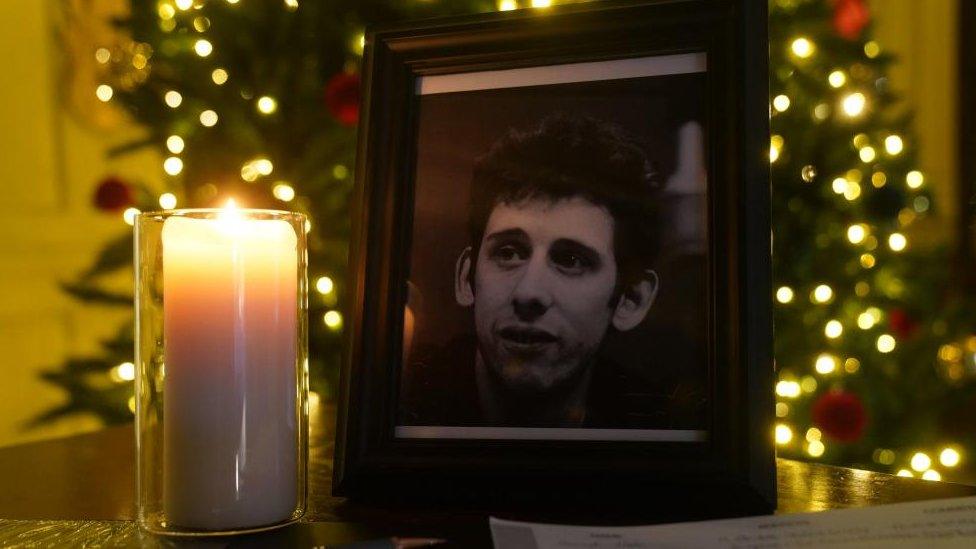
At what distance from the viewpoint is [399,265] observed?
0.64 m

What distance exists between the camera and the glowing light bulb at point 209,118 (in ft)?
5.66

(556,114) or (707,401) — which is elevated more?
(556,114)

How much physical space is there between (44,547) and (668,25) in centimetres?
52

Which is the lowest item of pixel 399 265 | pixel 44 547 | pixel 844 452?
pixel 844 452

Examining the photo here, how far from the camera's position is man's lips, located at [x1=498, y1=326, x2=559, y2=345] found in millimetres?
609

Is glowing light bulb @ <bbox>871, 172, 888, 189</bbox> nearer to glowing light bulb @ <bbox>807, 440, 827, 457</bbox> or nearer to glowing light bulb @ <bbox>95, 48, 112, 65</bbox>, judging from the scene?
glowing light bulb @ <bbox>807, 440, 827, 457</bbox>

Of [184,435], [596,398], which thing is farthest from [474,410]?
[184,435]

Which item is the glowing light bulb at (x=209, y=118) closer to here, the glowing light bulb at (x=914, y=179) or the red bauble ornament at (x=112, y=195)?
the red bauble ornament at (x=112, y=195)

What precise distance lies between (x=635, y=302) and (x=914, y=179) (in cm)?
170

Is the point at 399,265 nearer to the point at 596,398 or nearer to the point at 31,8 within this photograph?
the point at 596,398

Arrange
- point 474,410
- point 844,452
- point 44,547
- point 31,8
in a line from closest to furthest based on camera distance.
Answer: point 44,547, point 474,410, point 844,452, point 31,8

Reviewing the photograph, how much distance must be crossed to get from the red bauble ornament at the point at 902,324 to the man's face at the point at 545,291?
1.64 metres

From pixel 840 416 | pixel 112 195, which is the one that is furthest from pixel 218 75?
pixel 840 416

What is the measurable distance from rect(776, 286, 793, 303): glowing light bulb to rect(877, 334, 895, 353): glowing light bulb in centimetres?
30
